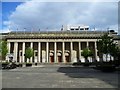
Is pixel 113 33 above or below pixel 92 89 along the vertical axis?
above

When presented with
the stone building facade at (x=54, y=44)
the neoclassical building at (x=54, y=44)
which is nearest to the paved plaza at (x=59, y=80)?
the neoclassical building at (x=54, y=44)

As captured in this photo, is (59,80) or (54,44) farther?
(54,44)

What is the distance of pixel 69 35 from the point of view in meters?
97.8

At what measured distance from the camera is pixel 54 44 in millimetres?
98875

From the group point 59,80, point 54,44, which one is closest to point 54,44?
point 54,44

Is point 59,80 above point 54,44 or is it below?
below

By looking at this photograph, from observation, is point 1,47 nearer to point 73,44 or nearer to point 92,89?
point 73,44

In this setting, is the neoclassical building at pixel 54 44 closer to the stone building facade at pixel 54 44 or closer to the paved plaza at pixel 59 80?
the stone building facade at pixel 54 44

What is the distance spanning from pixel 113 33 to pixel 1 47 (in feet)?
174

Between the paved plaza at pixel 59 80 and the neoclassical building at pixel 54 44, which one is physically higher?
the neoclassical building at pixel 54 44

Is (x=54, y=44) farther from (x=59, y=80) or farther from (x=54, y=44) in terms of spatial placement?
(x=59, y=80)

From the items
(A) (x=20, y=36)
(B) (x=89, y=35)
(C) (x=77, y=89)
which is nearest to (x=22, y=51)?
(A) (x=20, y=36)

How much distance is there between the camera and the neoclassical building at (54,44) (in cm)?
9744

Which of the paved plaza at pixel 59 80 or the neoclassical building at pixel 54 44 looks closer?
the paved plaza at pixel 59 80
